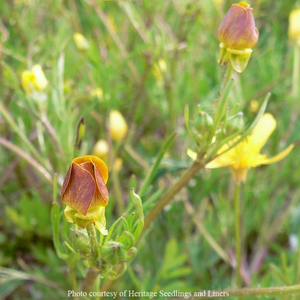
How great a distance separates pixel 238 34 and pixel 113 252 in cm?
27

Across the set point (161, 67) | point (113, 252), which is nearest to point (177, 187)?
point (113, 252)

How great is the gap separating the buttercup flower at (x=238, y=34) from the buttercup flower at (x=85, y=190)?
190mm

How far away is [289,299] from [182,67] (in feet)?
2.58

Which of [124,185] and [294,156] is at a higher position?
[294,156]

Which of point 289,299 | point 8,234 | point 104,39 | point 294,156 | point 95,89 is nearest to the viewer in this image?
point 289,299

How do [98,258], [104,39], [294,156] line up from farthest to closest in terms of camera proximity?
1. [104,39]
2. [294,156]
3. [98,258]

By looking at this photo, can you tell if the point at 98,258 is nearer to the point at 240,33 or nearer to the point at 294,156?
the point at 240,33

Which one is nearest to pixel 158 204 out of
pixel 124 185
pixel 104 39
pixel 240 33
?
pixel 240 33

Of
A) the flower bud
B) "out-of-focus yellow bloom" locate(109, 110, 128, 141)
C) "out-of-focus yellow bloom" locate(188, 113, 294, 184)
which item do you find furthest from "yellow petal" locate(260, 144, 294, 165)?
"out-of-focus yellow bloom" locate(109, 110, 128, 141)

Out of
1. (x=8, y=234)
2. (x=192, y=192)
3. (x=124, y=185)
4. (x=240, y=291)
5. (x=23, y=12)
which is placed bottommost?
(x=8, y=234)

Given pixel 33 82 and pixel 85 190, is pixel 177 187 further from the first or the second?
pixel 33 82

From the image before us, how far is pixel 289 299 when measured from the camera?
53cm

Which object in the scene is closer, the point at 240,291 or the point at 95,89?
the point at 240,291

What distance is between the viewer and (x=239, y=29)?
39cm
